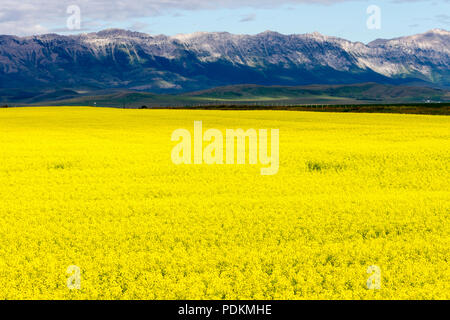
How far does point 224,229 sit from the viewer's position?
13383 millimetres

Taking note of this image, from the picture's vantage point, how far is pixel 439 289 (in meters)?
9.57

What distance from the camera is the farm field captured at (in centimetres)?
995

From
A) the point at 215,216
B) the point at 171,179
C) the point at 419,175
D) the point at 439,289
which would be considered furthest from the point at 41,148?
the point at 439,289

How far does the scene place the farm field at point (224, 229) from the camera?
9.95 m

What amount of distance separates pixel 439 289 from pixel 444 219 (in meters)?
5.33
